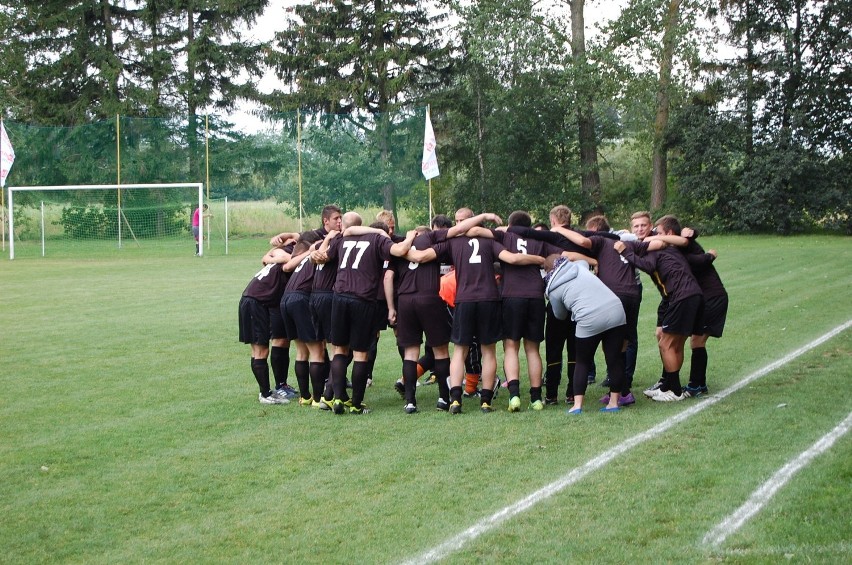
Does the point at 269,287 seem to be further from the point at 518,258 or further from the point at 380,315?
the point at 518,258

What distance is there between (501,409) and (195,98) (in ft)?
135

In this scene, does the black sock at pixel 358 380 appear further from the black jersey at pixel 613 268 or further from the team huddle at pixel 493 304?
the black jersey at pixel 613 268

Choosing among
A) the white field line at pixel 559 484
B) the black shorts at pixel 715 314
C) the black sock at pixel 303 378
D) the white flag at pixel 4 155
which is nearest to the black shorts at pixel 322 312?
the black sock at pixel 303 378

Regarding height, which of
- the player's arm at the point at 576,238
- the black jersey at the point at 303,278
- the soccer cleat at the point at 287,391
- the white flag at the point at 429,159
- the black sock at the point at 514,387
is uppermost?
the white flag at the point at 429,159

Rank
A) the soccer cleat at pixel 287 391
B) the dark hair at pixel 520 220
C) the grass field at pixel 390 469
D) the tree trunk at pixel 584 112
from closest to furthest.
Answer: the grass field at pixel 390 469
the dark hair at pixel 520 220
the soccer cleat at pixel 287 391
the tree trunk at pixel 584 112

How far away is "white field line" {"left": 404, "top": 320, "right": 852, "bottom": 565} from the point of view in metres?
5.15

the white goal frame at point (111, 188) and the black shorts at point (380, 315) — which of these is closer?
the black shorts at point (380, 315)

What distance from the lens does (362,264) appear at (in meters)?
8.79

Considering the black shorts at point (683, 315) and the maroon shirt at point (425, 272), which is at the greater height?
the maroon shirt at point (425, 272)

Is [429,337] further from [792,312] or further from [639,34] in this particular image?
[639,34]

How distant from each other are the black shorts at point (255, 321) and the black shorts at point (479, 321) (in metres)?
2.02

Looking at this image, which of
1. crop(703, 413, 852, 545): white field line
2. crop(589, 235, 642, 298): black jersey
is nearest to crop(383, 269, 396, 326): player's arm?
crop(589, 235, 642, 298): black jersey

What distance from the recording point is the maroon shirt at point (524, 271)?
8.69 meters

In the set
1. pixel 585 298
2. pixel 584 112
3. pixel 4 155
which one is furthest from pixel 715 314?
pixel 584 112
